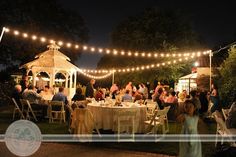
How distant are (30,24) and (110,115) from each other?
22.0 m

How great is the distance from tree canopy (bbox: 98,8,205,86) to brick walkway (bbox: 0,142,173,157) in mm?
18639

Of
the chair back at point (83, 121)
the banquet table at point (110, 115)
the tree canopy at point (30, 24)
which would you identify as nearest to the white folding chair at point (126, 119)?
the banquet table at point (110, 115)

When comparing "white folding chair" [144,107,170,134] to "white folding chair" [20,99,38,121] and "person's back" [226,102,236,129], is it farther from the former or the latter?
"white folding chair" [20,99,38,121]

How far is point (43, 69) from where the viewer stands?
55.2 feet

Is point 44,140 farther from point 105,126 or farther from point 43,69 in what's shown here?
point 43,69

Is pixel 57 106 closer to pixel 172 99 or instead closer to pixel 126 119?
pixel 126 119

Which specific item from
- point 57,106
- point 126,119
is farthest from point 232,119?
point 57,106

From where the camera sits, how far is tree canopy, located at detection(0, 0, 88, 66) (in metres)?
28.4

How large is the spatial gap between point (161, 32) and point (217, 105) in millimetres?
15516

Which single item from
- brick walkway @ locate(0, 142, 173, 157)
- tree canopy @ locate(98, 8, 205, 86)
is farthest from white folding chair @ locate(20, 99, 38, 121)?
tree canopy @ locate(98, 8, 205, 86)

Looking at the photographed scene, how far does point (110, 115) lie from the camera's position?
30.7 feet

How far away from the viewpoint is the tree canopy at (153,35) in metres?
26.9

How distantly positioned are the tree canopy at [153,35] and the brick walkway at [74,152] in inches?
734

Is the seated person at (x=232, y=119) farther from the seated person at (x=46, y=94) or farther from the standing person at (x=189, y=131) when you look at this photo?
the seated person at (x=46, y=94)
